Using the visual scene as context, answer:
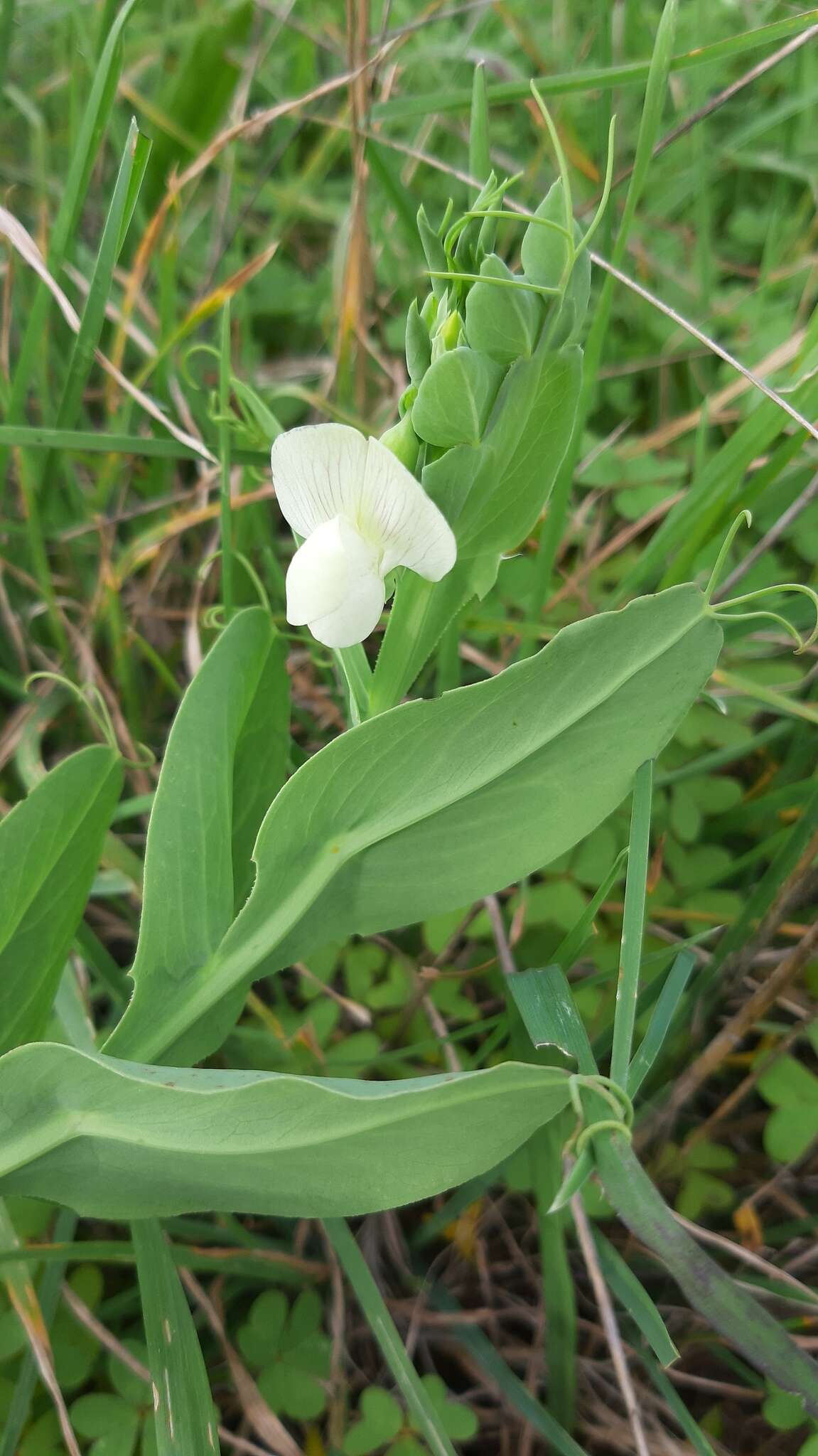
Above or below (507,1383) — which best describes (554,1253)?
→ above

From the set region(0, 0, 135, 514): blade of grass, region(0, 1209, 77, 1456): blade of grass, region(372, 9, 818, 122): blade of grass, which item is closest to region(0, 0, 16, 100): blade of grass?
region(0, 0, 135, 514): blade of grass

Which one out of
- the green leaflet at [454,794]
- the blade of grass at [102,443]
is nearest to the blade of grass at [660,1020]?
the green leaflet at [454,794]

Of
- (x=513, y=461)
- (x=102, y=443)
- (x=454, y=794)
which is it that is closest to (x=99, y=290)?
(x=102, y=443)

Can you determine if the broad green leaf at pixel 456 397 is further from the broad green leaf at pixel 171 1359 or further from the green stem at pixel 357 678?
the broad green leaf at pixel 171 1359

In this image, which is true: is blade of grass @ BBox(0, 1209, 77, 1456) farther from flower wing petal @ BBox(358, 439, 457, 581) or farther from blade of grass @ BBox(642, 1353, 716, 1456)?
flower wing petal @ BBox(358, 439, 457, 581)

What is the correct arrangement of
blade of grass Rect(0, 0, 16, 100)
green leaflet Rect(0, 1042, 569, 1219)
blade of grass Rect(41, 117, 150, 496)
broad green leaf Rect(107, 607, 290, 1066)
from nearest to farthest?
1. green leaflet Rect(0, 1042, 569, 1219)
2. broad green leaf Rect(107, 607, 290, 1066)
3. blade of grass Rect(41, 117, 150, 496)
4. blade of grass Rect(0, 0, 16, 100)

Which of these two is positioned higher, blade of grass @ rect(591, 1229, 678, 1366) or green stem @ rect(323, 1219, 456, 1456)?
blade of grass @ rect(591, 1229, 678, 1366)

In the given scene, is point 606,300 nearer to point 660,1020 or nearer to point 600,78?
point 600,78
